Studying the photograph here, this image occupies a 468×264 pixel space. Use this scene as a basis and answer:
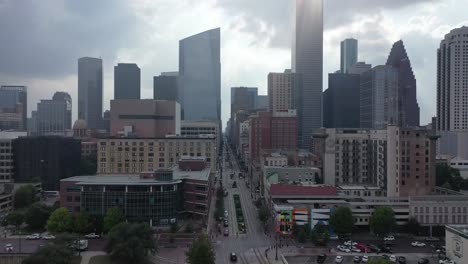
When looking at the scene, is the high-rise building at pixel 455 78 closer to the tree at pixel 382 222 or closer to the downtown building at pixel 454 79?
the downtown building at pixel 454 79

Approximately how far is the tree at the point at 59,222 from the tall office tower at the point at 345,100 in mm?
145818

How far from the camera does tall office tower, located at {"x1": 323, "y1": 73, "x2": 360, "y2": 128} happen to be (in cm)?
18588

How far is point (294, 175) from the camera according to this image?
234 feet

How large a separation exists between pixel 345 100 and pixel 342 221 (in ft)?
469

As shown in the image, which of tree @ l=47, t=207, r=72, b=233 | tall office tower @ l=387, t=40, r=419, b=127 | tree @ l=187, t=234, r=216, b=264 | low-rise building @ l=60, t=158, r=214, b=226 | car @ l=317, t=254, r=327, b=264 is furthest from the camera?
tall office tower @ l=387, t=40, r=419, b=127

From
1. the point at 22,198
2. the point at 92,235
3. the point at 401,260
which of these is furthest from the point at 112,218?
the point at 401,260

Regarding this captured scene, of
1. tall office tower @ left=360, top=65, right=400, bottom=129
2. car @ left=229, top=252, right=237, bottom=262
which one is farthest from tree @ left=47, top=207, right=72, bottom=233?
tall office tower @ left=360, top=65, right=400, bottom=129

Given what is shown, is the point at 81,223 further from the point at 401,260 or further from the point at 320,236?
the point at 401,260

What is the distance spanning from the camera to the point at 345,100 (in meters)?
188

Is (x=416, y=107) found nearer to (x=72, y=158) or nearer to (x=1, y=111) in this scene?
(x=72, y=158)

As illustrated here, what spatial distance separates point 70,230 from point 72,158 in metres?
34.6

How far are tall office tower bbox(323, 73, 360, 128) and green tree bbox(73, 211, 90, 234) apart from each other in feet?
474

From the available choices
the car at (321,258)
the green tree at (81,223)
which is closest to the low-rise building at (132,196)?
the green tree at (81,223)

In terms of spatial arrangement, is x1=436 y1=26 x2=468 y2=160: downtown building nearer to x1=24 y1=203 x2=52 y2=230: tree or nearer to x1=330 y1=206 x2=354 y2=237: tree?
x1=330 y1=206 x2=354 y2=237: tree
